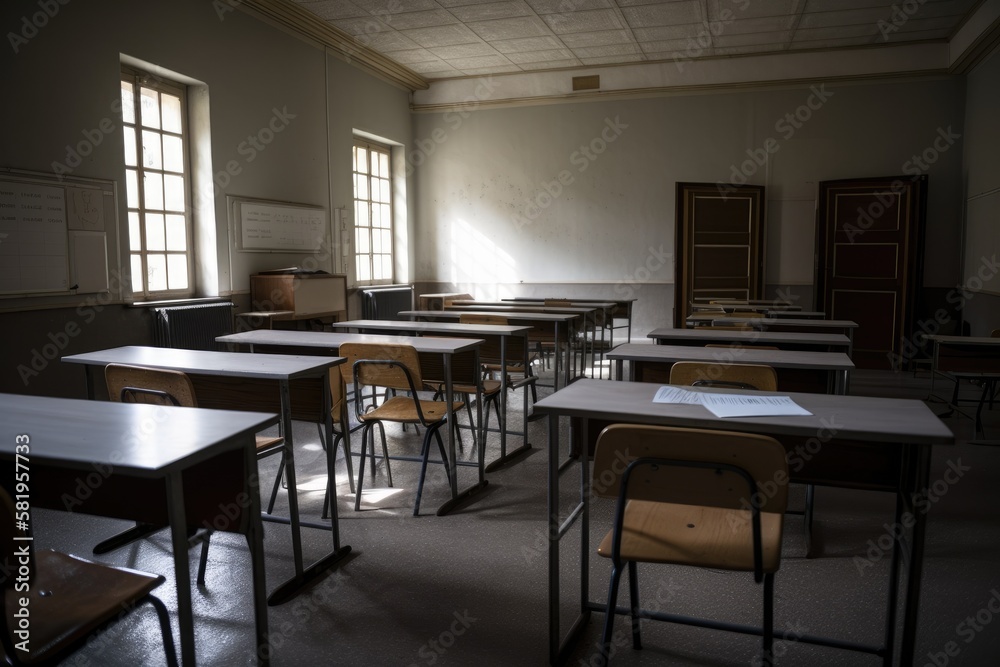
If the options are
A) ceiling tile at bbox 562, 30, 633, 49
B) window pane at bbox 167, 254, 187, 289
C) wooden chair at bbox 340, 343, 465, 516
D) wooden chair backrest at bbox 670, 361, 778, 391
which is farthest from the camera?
ceiling tile at bbox 562, 30, 633, 49

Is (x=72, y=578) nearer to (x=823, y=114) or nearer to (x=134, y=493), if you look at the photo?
(x=134, y=493)

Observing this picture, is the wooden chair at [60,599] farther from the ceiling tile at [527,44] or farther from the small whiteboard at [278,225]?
the ceiling tile at [527,44]

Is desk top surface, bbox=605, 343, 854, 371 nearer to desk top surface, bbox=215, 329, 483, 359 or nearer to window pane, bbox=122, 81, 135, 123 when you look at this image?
desk top surface, bbox=215, 329, 483, 359

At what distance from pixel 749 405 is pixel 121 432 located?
1552mm

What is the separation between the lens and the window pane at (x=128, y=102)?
512cm

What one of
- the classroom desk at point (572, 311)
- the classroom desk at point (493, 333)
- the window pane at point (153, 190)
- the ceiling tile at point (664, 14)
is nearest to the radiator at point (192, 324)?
the window pane at point (153, 190)

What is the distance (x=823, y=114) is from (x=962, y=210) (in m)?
1.77

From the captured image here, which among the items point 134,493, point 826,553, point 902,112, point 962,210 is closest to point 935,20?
point 902,112

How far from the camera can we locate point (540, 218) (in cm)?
910

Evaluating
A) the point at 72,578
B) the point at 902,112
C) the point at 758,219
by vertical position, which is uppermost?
the point at 902,112

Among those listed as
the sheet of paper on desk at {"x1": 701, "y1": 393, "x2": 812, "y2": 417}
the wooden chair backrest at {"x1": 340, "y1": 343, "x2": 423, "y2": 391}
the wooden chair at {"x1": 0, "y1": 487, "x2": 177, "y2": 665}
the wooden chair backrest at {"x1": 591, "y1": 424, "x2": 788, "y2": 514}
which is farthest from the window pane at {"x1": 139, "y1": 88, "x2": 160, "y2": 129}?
the wooden chair backrest at {"x1": 591, "y1": 424, "x2": 788, "y2": 514}

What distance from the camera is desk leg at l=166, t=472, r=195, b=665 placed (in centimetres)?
147

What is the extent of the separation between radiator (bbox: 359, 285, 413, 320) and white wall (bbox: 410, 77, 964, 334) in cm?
69

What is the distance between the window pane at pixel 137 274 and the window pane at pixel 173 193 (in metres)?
0.54
